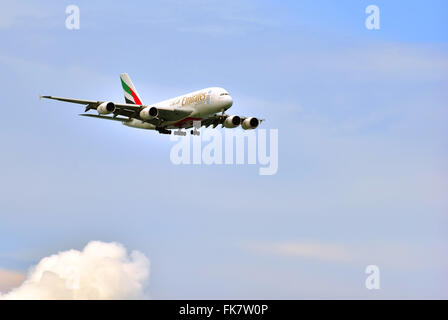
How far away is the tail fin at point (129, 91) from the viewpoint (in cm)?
11481

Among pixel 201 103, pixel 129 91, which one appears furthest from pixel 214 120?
pixel 129 91

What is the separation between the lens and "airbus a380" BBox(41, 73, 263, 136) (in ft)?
310

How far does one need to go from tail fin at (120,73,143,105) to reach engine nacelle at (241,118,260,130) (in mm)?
19467

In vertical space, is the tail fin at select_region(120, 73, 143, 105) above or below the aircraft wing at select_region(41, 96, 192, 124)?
above

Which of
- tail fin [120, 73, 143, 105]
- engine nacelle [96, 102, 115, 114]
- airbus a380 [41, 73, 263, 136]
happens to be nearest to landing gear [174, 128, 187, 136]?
airbus a380 [41, 73, 263, 136]

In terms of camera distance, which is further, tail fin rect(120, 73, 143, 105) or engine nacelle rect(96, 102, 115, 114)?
tail fin rect(120, 73, 143, 105)

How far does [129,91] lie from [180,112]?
67.5 feet

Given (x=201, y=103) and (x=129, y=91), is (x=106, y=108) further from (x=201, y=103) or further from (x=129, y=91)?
(x=129, y=91)

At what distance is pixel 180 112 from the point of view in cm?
9731

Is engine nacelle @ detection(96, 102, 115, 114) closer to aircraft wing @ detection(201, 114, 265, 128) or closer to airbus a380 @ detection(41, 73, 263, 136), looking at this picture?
airbus a380 @ detection(41, 73, 263, 136)

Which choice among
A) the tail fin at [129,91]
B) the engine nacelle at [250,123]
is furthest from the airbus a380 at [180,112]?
the tail fin at [129,91]

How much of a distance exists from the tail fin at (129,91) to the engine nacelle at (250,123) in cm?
1947
